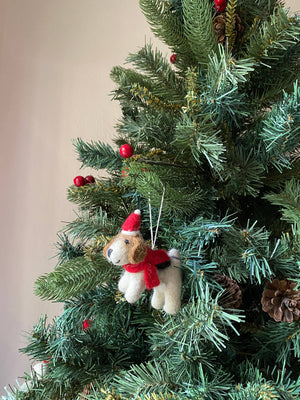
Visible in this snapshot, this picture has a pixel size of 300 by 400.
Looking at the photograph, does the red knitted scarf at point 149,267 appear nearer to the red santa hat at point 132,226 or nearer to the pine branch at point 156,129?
the red santa hat at point 132,226

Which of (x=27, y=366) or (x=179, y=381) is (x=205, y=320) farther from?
(x=27, y=366)

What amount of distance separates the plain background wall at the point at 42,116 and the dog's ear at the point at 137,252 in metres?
0.56

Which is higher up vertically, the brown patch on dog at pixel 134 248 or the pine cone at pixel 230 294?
the brown patch on dog at pixel 134 248

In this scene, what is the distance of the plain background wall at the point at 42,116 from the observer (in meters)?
0.83

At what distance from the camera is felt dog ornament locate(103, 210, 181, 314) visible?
1.01 feet

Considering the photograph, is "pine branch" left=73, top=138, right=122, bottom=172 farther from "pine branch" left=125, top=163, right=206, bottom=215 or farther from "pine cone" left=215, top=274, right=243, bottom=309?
"pine cone" left=215, top=274, right=243, bottom=309

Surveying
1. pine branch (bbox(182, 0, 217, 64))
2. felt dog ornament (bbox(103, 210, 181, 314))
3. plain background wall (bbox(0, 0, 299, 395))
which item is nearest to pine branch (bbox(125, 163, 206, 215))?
felt dog ornament (bbox(103, 210, 181, 314))

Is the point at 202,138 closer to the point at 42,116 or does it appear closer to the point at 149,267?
the point at 149,267

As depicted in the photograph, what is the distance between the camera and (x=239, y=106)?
39 cm

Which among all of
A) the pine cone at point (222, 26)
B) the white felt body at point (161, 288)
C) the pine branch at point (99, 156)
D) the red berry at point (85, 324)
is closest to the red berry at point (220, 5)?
the pine cone at point (222, 26)

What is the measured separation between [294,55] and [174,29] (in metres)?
0.16

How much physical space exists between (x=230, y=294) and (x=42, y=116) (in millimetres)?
718

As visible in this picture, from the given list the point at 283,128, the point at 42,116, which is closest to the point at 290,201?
the point at 283,128

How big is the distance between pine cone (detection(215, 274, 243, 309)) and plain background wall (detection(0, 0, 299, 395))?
0.57 metres
